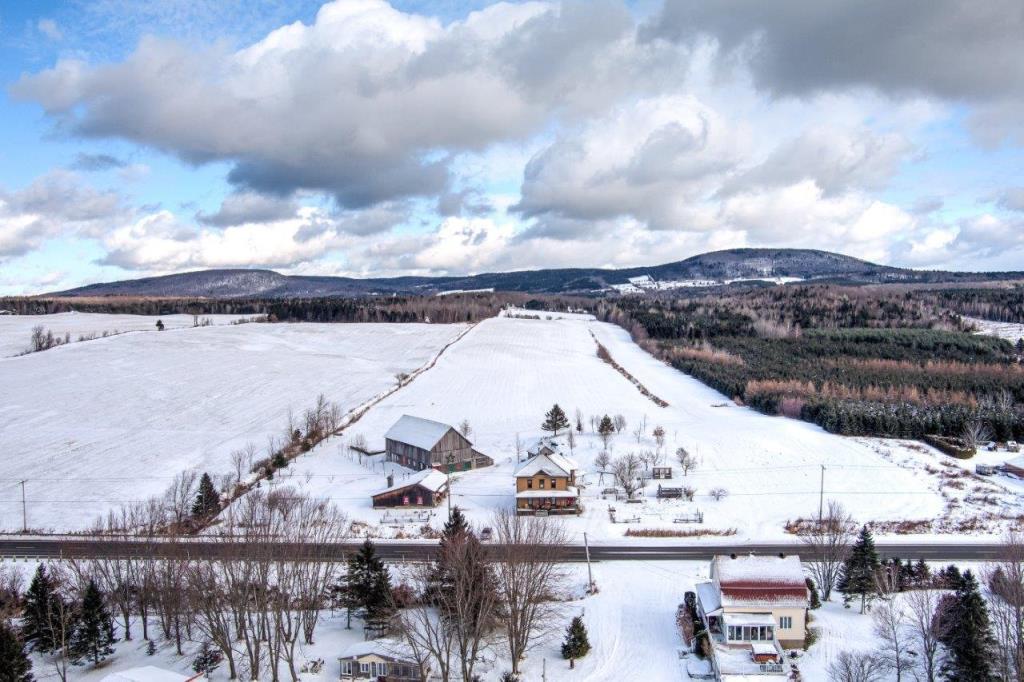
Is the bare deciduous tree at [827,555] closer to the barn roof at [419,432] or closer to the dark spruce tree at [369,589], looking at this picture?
the dark spruce tree at [369,589]

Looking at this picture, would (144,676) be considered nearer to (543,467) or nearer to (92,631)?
(92,631)

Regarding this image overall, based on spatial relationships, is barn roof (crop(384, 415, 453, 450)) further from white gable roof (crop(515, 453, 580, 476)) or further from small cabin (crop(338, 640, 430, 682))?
small cabin (crop(338, 640, 430, 682))

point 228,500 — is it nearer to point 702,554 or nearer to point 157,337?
point 702,554

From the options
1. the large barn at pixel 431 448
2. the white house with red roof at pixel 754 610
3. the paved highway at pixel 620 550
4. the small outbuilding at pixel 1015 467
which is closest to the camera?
the white house with red roof at pixel 754 610

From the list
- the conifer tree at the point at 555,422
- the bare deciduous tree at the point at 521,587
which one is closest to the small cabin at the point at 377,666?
the bare deciduous tree at the point at 521,587

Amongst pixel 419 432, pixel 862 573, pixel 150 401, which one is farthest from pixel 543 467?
pixel 150 401
